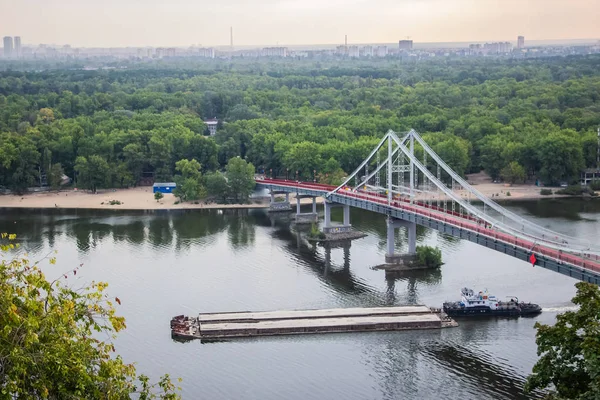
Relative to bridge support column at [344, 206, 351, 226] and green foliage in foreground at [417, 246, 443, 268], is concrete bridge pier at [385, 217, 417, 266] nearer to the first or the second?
green foliage in foreground at [417, 246, 443, 268]

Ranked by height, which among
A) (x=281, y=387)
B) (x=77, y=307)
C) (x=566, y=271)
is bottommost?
(x=281, y=387)

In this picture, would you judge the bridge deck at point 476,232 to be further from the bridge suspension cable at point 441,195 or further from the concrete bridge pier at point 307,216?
the concrete bridge pier at point 307,216

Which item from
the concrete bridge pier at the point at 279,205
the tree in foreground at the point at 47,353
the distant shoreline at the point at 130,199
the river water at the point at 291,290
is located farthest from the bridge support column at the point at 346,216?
the tree in foreground at the point at 47,353

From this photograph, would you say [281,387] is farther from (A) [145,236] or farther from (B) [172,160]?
(B) [172,160]

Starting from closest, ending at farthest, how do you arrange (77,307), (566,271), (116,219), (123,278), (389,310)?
1. (77,307)
2. (566,271)
3. (389,310)
4. (123,278)
5. (116,219)

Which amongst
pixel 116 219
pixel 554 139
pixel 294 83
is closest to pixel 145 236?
pixel 116 219

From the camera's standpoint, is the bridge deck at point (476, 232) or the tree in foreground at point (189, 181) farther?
the tree in foreground at point (189, 181)

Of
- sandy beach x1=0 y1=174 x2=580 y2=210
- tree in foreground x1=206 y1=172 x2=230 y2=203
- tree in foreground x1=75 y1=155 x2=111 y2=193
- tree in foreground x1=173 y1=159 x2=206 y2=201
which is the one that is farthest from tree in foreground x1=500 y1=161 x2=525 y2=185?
tree in foreground x1=75 y1=155 x2=111 y2=193
